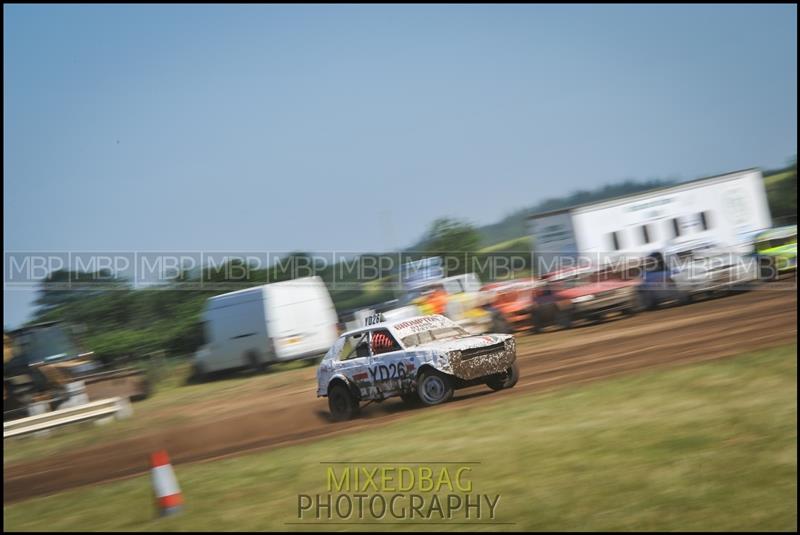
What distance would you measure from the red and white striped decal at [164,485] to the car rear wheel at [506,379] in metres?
2.97

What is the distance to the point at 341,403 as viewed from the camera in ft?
22.4

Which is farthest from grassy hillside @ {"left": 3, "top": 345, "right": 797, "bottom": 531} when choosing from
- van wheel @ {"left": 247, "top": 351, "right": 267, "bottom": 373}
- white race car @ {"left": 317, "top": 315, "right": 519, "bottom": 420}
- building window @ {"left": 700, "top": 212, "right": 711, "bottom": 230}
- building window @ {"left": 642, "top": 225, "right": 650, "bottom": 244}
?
building window @ {"left": 700, "top": 212, "right": 711, "bottom": 230}

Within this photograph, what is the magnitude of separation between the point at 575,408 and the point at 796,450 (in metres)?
1.97

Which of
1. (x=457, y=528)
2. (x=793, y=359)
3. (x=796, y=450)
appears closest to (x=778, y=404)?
(x=796, y=450)

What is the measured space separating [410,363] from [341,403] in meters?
0.70

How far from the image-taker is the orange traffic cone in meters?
6.86

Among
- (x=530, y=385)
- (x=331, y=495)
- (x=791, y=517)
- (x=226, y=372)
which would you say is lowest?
(x=791, y=517)

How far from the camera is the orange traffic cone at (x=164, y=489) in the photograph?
6855 millimetres

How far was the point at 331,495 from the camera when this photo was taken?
6.65m

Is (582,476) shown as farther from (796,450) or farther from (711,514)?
(796,450)

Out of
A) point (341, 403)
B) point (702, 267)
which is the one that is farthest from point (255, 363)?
point (702, 267)

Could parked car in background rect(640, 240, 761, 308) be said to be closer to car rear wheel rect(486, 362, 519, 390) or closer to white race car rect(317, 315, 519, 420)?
car rear wheel rect(486, 362, 519, 390)

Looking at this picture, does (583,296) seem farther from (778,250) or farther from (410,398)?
(778,250)

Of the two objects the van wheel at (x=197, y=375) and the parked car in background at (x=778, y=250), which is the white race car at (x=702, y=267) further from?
the van wheel at (x=197, y=375)
